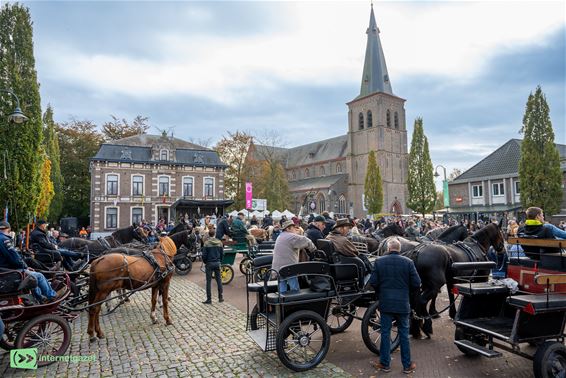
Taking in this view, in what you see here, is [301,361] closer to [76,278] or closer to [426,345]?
[426,345]

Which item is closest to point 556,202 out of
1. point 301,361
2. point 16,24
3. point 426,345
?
point 426,345

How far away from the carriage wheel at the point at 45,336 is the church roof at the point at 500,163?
37.3 meters

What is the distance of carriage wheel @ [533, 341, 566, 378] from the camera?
4426mm

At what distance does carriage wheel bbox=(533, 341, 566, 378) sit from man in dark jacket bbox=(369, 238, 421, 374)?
144 centimetres

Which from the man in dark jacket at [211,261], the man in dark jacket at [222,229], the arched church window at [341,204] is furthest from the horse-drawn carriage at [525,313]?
the arched church window at [341,204]

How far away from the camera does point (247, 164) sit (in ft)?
155

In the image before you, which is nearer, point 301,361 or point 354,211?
point 301,361

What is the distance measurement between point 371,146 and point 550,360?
5354 centimetres

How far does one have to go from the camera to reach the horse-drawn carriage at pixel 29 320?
5461 millimetres

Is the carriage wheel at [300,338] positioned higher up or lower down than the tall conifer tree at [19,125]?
lower down

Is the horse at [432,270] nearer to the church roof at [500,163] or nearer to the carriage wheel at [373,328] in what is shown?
the carriage wheel at [373,328]

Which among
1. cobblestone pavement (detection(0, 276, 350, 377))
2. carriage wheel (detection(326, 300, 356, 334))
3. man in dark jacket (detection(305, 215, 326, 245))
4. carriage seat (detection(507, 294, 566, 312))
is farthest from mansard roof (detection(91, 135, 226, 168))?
carriage seat (detection(507, 294, 566, 312))

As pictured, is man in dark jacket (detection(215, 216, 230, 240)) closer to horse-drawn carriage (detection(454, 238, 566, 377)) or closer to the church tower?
horse-drawn carriage (detection(454, 238, 566, 377))

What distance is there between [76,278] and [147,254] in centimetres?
211
